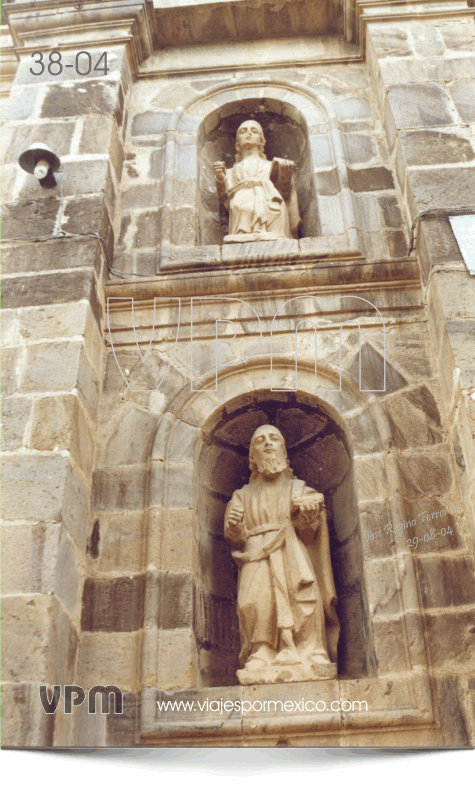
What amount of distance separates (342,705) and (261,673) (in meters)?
0.48

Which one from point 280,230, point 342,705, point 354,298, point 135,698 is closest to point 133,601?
point 135,698

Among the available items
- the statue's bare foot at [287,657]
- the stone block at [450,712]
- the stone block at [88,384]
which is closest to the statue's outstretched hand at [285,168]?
the stone block at [88,384]

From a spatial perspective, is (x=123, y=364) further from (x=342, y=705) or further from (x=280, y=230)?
(x=342, y=705)

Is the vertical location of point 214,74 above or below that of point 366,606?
above

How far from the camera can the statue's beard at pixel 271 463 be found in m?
5.23

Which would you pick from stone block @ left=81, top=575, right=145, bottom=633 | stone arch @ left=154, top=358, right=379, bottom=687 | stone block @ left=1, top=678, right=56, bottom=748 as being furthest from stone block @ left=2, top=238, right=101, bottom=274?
stone block @ left=1, top=678, right=56, bottom=748

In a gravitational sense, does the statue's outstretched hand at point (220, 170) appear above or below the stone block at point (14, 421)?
above

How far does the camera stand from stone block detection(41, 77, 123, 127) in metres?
6.90

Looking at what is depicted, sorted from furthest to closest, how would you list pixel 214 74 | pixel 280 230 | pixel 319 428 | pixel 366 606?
1. pixel 214 74
2. pixel 280 230
3. pixel 319 428
4. pixel 366 606

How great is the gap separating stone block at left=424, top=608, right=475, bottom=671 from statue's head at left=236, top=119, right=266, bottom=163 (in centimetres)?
455

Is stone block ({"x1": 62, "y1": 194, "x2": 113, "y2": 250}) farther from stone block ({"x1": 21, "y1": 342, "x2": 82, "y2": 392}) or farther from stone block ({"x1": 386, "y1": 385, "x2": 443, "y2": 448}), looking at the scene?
stone block ({"x1": 386, "y1": 385, "x2": 443, "y2": 448})

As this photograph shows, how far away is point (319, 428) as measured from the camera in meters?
5.73

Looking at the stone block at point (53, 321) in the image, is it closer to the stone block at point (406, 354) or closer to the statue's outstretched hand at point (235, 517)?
the statue's outstretched hand at point (235, 517)

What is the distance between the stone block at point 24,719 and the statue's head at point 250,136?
508 cm
